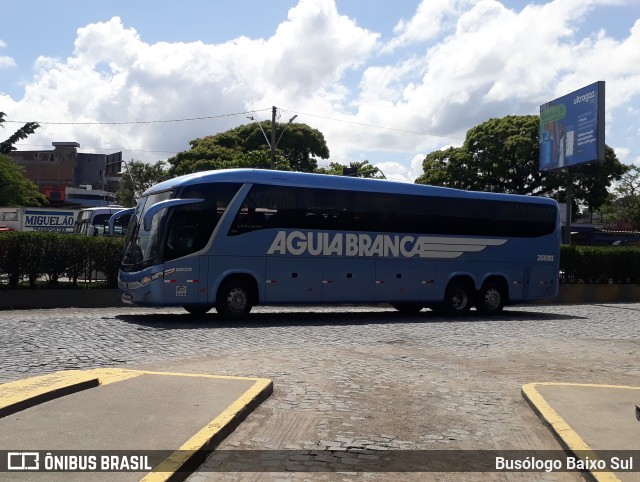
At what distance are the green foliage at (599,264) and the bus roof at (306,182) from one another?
35.0ft

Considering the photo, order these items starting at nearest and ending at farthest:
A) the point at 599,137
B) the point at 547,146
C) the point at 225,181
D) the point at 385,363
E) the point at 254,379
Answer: the point at 254,379 → the point at 385,363 → the point at 225,181 → the point at 599,137 → the point at 547,146

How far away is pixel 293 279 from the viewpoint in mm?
19203

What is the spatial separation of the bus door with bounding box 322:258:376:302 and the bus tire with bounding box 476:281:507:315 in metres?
3.91

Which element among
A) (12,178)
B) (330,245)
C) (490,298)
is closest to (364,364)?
(330,245)

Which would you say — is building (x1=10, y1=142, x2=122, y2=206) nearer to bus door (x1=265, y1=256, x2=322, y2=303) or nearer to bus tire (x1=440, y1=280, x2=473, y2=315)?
bus tire (x1=440, y1=280, x2=473, y2=315)

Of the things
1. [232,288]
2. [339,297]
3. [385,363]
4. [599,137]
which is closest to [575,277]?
[599,137]

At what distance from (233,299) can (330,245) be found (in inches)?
116

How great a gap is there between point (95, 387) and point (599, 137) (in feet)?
92.8

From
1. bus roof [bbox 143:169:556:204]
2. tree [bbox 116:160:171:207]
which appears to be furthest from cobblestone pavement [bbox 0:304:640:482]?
tree [bbox 116:160:171:207]

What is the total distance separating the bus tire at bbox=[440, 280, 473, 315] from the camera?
22.1 m

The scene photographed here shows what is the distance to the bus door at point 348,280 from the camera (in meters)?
19.8

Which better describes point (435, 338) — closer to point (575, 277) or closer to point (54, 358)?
point (54, 358)

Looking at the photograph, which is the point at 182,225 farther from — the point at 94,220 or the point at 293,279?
the point at 94,220

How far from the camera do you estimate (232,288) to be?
1847 centimetres
